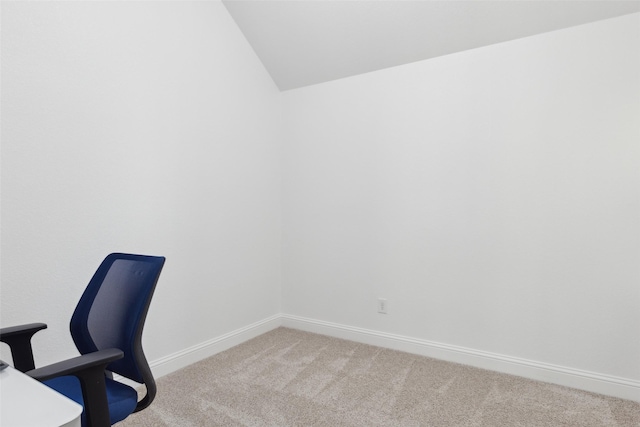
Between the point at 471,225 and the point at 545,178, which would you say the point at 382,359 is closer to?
the point at 471,225

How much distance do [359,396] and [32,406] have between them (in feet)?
6.11

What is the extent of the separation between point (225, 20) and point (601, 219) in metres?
3.15

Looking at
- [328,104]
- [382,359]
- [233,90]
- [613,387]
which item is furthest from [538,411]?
[233,90]

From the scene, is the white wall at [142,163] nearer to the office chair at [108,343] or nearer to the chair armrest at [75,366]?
the office chair at [108,343]

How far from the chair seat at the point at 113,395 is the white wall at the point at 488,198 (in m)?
2.17

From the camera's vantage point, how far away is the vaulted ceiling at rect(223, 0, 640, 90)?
249 cm

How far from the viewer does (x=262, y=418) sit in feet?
6.91

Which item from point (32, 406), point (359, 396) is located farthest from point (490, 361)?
point (32, 406)

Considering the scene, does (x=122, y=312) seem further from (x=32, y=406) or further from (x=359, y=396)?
(x=359, y=396)

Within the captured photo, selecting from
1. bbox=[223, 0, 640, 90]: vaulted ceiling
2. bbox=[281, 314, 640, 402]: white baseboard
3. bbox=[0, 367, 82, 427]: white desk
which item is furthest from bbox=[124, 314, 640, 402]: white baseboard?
bbox=[223, 0, 640, 90]: vaulted ceiling

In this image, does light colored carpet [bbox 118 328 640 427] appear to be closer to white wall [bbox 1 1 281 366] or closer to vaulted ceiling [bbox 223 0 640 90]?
white wall [bbox 1 1 281 366]

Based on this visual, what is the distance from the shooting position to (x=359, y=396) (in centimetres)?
237

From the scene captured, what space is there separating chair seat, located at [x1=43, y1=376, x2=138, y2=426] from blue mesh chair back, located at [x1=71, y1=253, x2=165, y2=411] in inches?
2.1

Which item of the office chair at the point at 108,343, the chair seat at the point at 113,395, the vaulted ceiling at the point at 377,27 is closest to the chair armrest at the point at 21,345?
the office chair at the point at 108,343
